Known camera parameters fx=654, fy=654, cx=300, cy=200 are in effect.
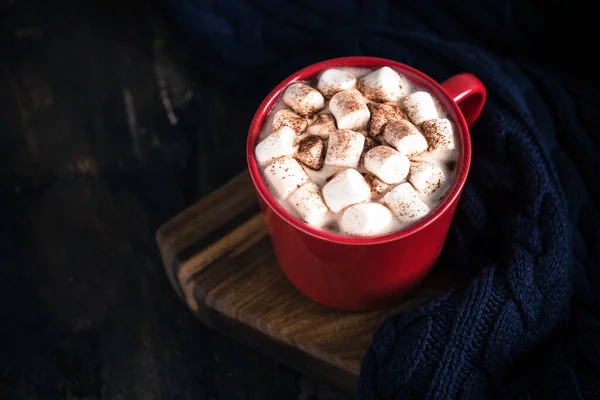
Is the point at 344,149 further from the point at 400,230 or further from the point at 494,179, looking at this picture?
the point at 494,179

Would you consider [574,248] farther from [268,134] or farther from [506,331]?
[268,134]

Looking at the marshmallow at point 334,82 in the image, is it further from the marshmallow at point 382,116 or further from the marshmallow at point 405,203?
the marshmallow at point 405,203

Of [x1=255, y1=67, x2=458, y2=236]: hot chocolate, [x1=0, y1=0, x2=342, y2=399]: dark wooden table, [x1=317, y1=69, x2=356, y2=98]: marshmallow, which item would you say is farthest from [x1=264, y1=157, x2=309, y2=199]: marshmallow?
[x1=0, y1=0, x2=342, y2=399]: dark wooden table

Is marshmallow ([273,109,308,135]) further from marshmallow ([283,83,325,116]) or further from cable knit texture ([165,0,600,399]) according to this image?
cable knit texture ([165,0,600,399])

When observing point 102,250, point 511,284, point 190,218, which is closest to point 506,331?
→ point 511,284

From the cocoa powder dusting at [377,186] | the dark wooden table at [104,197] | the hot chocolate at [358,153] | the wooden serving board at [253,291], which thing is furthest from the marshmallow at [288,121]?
the dark wooden table at [104,197]

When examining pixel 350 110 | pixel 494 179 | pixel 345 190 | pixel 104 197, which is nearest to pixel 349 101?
pixel 350 110
